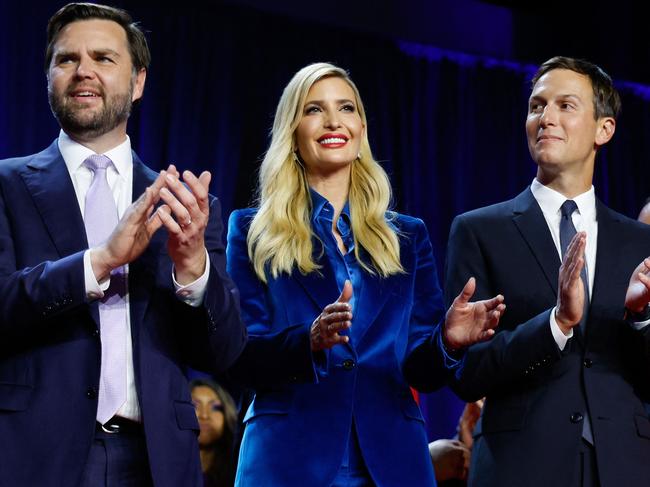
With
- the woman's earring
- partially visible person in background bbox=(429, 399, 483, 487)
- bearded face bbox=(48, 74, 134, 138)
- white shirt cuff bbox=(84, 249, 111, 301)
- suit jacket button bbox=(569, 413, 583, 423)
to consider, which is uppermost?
bearded face bbox=(48, 74, 134, 138)

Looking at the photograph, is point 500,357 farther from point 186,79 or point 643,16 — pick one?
point 643,16

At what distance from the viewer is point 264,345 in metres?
2.50

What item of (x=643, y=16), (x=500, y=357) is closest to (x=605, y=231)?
(x=500, y=357)

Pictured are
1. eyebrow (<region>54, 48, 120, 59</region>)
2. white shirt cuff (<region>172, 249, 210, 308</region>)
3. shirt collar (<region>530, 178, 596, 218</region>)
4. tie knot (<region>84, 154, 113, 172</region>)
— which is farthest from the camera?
shirt collar (<region>530, 178, 596, 218</region>)

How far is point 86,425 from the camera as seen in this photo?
200 centimetres

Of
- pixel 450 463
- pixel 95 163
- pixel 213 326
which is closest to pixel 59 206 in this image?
pixel 95 163

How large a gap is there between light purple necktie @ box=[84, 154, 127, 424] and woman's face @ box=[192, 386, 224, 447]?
2.31m

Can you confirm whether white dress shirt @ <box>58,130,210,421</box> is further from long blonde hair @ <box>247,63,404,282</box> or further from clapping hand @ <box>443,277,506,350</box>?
clapping hand @ <box>443,277,506,350</box>

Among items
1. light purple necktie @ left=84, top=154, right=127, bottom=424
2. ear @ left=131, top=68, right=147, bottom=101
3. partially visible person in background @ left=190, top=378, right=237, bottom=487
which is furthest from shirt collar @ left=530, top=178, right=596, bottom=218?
partially visible person in background @ left=190, top=378, right=237, bottom=487

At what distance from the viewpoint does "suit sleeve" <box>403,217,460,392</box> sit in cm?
254

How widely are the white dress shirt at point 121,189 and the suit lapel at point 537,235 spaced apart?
100 centimetres

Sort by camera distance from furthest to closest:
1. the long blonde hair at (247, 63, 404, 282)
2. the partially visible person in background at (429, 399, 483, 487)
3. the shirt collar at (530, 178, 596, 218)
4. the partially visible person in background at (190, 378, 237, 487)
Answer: the partially visible person in background at (190, 378, 237, 487), the partially visible person in background at (429, 399, 483, 487), the shirt collar at (530, 178, 596, 218), the long blonde hair at (247, 63, 404, 282)

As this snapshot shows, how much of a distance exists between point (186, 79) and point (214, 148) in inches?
14.8

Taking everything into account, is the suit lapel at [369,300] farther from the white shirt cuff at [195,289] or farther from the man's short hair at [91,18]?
the man's short hair at [91,18]
